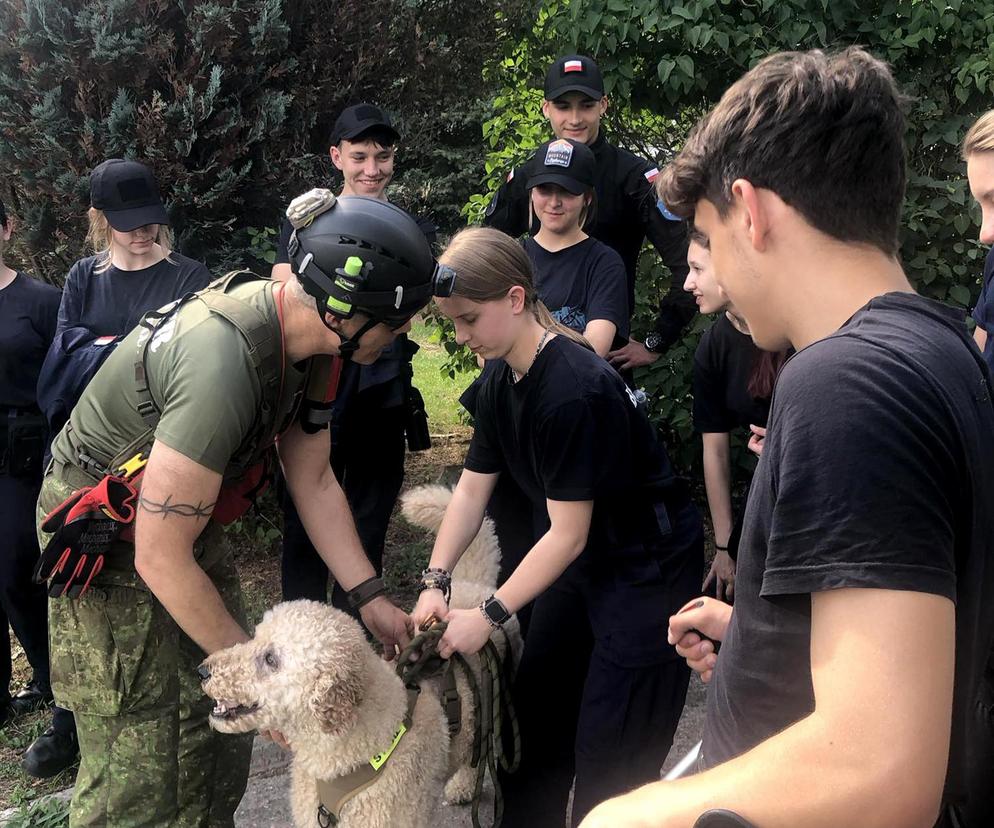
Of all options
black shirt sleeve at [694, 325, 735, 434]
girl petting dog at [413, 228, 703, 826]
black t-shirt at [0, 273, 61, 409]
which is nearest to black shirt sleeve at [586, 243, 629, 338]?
black shirt sleeve at [694, 325, 735, 434]

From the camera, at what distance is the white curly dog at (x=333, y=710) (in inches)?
86.4

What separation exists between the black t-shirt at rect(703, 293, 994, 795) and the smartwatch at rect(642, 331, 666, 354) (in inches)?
125

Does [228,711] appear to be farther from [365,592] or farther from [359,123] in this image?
[359,123]

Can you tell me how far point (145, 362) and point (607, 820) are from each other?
1.59 meters

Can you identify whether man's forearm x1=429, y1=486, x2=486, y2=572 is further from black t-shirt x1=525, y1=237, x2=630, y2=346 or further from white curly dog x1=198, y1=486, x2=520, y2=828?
black t-shirt x1=525, y1=237, x2=630, y2=346

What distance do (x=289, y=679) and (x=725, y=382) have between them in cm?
208

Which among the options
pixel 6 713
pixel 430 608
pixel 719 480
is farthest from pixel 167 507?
pixel 6 713

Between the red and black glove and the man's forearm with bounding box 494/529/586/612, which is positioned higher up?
the red and black glove

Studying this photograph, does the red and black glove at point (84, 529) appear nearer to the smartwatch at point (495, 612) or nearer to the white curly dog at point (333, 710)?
the white curly dog at point (333, 710)

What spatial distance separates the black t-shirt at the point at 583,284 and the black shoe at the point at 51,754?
9.08 feet

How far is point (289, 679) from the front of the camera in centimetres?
224

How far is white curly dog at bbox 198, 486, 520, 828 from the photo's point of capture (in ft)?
7.20

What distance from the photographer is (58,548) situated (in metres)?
1.98

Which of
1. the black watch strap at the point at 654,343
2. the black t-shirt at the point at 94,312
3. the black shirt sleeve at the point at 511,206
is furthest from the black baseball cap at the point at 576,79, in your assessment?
the black t-shirt at the point at 94,312
